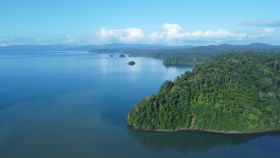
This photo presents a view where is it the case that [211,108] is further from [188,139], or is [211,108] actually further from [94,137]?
[94,137]

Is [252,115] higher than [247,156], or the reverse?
[252,115]

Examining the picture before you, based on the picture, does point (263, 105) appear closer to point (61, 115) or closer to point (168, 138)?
point (168, 138)

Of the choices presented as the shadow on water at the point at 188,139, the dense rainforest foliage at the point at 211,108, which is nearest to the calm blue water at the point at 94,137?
the shadow on water at the point at 188,139

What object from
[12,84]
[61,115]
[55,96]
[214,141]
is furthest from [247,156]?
[12,84]

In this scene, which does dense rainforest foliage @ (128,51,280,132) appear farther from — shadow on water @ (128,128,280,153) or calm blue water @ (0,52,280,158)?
calm blue water @ (0,52,280,158)

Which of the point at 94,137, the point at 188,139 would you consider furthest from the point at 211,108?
the point at 94,137

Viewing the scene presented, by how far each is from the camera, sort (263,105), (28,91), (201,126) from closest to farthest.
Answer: (201,126) → (263,105) → (28,91)

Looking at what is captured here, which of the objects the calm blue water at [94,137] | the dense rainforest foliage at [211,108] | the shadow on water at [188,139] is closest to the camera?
the calm blue water at [94,137]

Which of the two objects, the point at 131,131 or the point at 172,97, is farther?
the point at 172,97

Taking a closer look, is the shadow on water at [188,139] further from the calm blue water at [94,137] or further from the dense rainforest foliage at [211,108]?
the dense rainforest foliage at [211,108]
